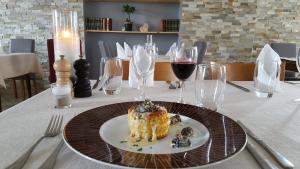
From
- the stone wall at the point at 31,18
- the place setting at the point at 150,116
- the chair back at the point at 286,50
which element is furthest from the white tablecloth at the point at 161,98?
the stone wall at the point at 31,18

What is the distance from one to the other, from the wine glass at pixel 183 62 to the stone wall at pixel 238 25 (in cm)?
343

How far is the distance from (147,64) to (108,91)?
22 cm

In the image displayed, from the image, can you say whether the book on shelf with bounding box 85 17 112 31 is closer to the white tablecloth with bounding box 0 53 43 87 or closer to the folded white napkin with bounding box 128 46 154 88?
the white tablecloth with bounding box 0 53 43 87

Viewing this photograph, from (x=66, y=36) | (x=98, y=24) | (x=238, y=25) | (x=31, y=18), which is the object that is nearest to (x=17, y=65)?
(x=31, y=18)

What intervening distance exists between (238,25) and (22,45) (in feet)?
12.2

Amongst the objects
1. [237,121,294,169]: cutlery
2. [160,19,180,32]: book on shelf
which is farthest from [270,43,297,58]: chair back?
[237,121,294,169]: cutlery

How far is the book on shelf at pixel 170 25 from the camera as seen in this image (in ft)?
14.1

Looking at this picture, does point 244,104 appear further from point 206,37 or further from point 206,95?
point 206,37

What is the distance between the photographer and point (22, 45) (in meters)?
3.98

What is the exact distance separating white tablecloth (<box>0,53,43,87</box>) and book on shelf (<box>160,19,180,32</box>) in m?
2.19

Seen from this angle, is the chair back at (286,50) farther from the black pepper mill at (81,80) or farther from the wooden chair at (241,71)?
the black pepper mill at (81,80)

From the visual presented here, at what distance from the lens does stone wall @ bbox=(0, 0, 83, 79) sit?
407cm

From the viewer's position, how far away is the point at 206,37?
4277mm

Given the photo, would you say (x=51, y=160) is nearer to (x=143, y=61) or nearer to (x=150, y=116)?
(x=150, y=116)
